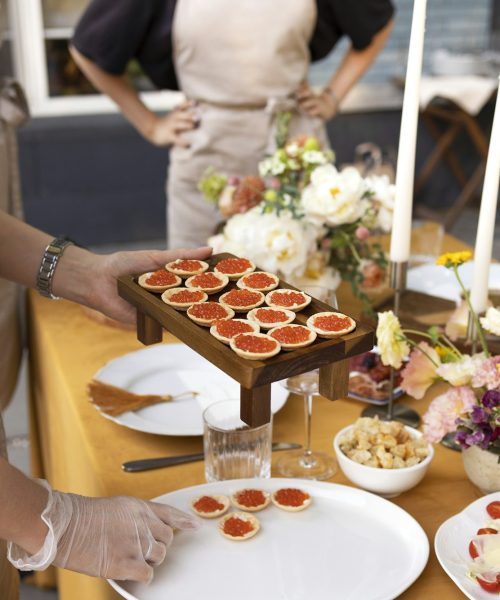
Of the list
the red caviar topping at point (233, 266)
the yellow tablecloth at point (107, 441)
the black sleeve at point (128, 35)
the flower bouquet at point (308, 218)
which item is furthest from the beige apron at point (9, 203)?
the red caviar topping at point (233, 266)

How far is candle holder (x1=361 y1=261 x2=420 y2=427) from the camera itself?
1.19 m

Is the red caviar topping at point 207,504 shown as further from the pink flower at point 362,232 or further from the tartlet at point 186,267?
the pink flower at point 362,232

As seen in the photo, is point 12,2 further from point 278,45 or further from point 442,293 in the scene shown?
point 442,293

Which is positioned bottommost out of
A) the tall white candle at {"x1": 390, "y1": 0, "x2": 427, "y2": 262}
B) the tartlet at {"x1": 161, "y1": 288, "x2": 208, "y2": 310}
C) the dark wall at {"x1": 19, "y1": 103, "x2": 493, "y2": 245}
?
the dark wall at {"x1": 19, "y1": 103, "x2": 493, "y2": 245}

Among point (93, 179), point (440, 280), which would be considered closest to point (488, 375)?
point (440, 280)

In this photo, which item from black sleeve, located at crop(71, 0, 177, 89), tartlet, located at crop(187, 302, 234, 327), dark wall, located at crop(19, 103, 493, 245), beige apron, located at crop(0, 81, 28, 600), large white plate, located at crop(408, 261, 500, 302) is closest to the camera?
tartlet, located at crop(187, 302, 234, 327)

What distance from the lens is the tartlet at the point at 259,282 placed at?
1076mm

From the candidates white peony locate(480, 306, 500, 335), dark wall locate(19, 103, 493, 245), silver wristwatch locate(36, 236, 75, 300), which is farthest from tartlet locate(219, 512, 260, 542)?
dark wall locate(19, 103, 493, 245)

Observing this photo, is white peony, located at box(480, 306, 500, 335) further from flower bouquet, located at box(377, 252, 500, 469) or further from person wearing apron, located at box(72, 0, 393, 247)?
person wearing apron, located at box(72, 0, 393, 247)

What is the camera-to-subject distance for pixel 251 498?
1040mm

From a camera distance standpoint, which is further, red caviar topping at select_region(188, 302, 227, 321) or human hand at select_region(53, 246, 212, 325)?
human hand at select_region(53, 246, 212, 325)

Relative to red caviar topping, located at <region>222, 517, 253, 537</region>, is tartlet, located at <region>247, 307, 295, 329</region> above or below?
above

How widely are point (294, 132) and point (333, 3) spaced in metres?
0.36

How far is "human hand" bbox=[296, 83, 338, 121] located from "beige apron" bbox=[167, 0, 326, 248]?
1.1 inches
